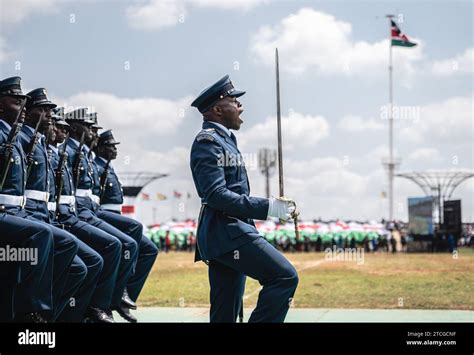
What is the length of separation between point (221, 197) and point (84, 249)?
7.25 feet

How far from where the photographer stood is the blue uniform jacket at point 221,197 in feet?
19.8

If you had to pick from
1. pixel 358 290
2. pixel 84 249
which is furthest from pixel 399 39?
pixel 84 249

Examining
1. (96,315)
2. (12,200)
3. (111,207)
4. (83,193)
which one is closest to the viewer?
(12,200)

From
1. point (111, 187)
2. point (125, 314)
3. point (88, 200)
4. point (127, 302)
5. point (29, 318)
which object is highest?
point (111, 187)

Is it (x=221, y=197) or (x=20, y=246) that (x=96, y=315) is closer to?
(x=20, y=246)

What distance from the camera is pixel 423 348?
6012 mm

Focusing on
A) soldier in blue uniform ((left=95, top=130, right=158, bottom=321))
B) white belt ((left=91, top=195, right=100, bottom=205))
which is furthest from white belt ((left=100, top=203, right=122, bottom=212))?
white belt ((left=91, top=195, right=100, bottom=205))

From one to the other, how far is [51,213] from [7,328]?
1.62 metres

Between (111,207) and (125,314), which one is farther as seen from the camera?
(111,207)

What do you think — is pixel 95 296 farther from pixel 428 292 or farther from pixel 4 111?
pixel 428 292

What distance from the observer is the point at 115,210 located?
32.1 ft

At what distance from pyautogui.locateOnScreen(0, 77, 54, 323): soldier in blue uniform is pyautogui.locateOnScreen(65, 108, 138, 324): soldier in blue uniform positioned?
5.69 feet

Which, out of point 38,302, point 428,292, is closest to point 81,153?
point 38,302

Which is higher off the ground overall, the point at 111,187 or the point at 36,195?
the point at 111,187
